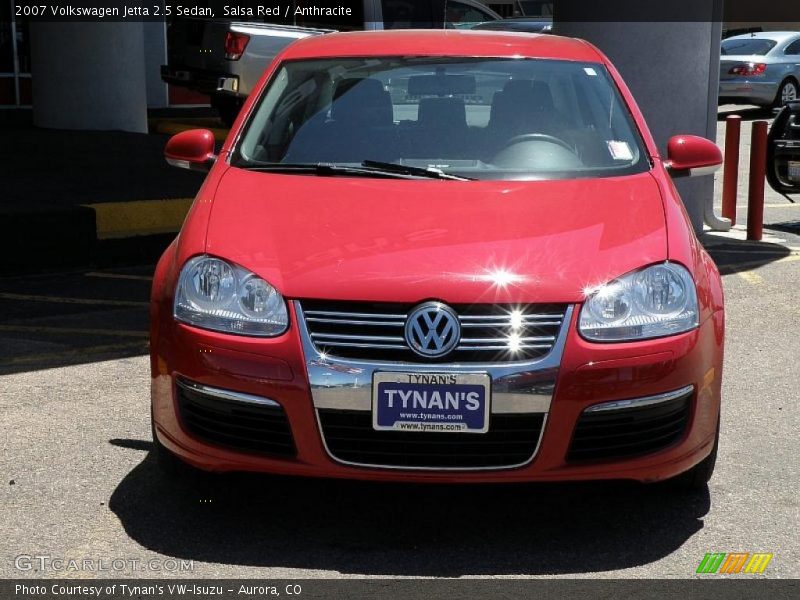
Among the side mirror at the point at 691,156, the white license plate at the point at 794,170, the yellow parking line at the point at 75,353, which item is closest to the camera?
the side mirror at the point at 691,156

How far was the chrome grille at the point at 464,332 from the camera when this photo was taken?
404 cm

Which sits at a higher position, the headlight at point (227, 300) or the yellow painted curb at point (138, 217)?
the headlight at point (227, 300)

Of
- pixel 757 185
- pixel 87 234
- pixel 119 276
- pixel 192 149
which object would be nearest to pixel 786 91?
pixel 757 185

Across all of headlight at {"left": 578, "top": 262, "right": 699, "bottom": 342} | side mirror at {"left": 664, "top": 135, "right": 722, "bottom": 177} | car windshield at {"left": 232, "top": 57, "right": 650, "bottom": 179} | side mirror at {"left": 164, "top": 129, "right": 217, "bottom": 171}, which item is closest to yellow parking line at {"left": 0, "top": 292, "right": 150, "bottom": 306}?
side mirror at {"left": 164, "top": 129, "right": 217, "bottom": 171}

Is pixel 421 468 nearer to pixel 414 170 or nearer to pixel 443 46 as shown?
pixel 414 170

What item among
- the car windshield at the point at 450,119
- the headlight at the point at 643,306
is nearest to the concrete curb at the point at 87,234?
the car windshield at the point at 450,119

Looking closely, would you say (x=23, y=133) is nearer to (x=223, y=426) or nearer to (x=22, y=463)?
(x=22, y=463)

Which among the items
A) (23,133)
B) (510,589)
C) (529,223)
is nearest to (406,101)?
(529,223)

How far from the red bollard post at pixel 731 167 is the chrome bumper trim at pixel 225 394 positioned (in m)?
8.20

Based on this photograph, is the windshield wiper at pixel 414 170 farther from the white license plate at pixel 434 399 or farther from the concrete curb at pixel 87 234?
the concrete curb at pixel 87 234

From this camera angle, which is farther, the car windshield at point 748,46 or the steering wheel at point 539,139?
the car windshield at point 748,46

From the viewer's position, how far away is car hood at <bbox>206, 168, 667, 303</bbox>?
4.12 meters

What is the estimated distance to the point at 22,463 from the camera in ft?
16.6

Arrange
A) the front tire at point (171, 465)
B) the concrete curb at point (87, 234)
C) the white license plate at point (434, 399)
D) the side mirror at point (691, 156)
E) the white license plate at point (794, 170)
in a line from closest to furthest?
the white license plate at point (434, 399) < the front tire at point (171, 465) < the side mirror at point (691, 156) < the concrete curb at point (87, 234) < the white license plate at point (794, 170)
